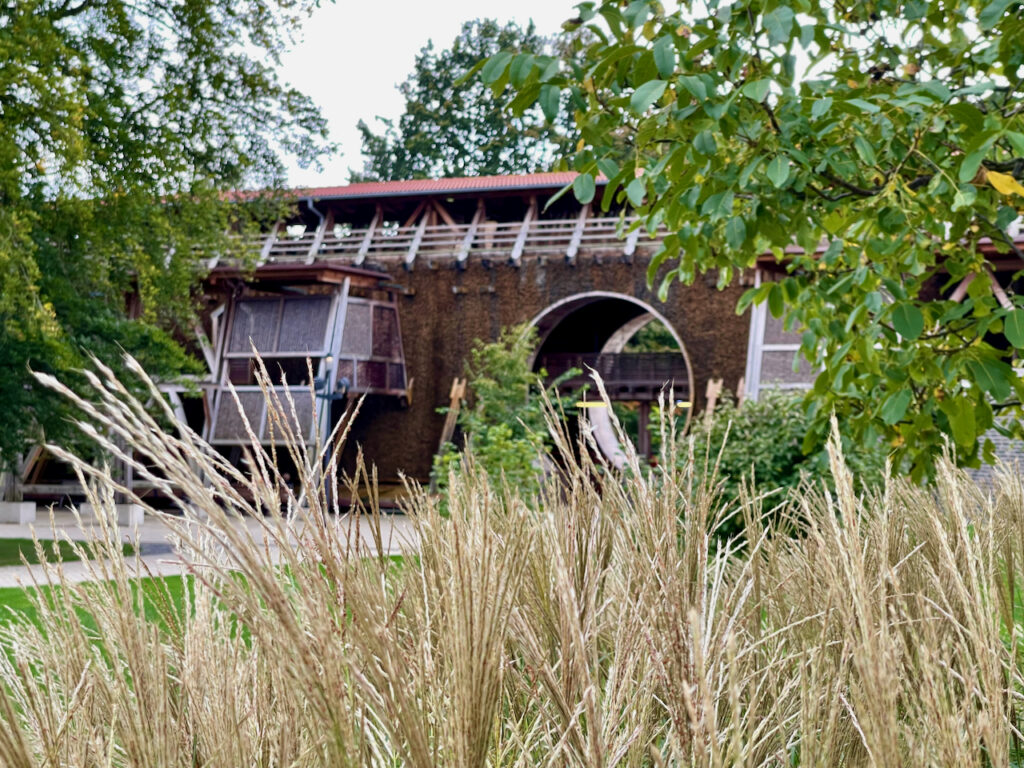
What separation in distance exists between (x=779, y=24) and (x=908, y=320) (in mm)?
770

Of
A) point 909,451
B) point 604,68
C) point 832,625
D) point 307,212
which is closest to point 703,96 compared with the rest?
point 604,68

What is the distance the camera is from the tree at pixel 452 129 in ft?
107

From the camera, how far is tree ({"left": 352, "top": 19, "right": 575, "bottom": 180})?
107 feet

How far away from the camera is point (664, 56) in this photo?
7.09ft

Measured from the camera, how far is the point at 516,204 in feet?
74.7

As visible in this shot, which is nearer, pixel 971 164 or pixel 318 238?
pixel 971 164

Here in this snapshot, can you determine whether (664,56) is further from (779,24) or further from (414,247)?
(414,247)

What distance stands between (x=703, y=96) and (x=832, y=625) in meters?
1.10

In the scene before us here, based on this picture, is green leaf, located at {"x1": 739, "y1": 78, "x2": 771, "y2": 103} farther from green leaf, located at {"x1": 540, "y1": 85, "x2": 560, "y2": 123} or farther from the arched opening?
the arched opening

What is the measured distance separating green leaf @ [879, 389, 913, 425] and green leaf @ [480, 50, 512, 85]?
1248 millimetres

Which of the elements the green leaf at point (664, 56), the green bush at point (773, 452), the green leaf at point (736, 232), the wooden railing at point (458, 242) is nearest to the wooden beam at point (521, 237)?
the wooden railing at point (458, 242)

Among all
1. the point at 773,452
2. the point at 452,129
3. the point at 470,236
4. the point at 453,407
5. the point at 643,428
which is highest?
the point at 452,129

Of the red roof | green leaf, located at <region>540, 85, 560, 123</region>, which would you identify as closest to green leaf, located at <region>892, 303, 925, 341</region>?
green leaf, located at <region>540, 85, 560, 123</region>

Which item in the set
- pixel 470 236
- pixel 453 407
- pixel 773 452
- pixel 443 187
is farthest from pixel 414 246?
pixel 773 452
